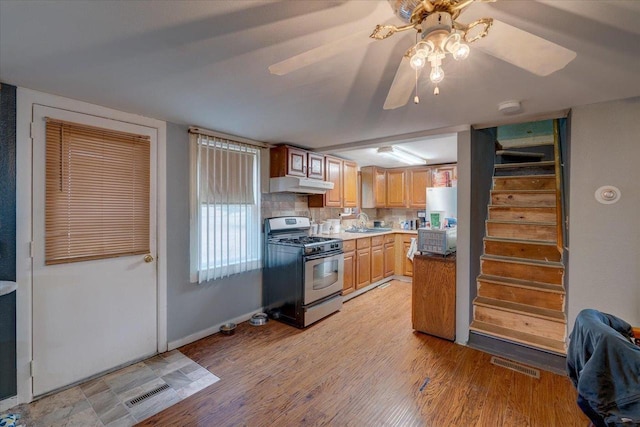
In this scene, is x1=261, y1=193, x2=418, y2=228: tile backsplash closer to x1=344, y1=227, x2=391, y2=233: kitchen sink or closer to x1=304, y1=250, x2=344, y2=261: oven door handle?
x1=344, y1=227, x2=391, y2=233: kitchen sink

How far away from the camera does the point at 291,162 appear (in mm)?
3549

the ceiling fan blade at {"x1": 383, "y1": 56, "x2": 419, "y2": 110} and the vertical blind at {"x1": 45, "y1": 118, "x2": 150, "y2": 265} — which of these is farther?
the vertical blind at {"x1": 45, "y1": 118, "x2": 150, "y2": 265}

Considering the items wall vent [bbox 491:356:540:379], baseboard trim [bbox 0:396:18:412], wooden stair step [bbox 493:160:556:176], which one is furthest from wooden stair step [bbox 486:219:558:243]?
baseboard trim [bbox 0:396:18:412]

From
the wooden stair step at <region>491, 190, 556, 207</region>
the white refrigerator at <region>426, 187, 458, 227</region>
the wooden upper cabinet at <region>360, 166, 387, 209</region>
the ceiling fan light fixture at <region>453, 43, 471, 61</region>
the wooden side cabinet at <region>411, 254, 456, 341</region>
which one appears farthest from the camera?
the wooden upper cabinet at <region>360, 166, 387, 209</region>

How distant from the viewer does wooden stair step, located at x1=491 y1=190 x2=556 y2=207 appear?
3139mm

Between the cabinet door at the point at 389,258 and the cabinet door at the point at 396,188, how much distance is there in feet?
2.88

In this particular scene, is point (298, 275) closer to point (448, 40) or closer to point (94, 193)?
point (94, 193)

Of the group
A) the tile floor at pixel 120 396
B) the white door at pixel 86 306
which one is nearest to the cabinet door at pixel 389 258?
the tile floor at pixel 120 396

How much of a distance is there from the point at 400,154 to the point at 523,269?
84.7 inches

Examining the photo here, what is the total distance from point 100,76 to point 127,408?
220 cm

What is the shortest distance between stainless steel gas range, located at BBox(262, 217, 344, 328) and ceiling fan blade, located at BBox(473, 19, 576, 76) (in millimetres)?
2449

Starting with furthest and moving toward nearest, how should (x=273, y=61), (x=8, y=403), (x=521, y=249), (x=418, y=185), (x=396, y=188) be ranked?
(x=396, y=188)
(x=418, y=185)
(x=521, y=249)
(x=8, y=403)
(x=273, y=61)

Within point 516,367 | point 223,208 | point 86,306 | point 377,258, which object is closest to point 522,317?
point 516,367

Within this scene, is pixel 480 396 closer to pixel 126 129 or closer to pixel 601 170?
pixel 601 170
